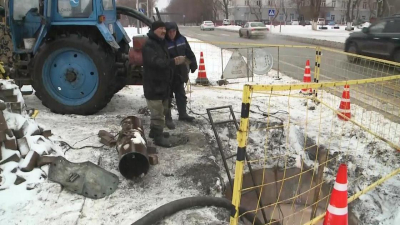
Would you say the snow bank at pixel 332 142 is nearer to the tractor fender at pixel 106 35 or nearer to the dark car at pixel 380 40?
the tractor fender at pixel 106 35

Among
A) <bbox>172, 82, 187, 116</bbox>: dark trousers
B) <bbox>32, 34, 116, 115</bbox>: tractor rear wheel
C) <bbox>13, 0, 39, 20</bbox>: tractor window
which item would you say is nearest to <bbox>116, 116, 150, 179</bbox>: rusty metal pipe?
<bbox>172, 82, 187, 116</bbox>: dark trousers

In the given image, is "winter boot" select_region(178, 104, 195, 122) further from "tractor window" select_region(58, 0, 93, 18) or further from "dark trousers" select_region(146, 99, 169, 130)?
"tractor window" select_region(58, 0, 93, 18)

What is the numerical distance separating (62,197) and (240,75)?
673 centimetres

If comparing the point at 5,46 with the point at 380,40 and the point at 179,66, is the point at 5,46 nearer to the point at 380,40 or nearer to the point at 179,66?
the point at 179,66

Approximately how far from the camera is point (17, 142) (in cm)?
396

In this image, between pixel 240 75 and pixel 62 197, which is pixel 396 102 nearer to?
pixel 240 75

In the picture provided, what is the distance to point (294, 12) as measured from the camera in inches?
2985

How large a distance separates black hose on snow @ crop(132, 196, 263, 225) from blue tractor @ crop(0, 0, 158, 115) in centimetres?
299

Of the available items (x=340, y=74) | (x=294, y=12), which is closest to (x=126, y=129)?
(x=340, y=74)

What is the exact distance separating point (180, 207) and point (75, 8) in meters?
3.81

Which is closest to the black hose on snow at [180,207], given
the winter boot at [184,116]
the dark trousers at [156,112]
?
the dark trousers at [156,112]

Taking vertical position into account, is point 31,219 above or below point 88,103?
below

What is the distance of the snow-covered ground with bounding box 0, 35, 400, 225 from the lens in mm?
3336

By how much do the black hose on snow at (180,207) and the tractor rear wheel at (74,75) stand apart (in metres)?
2.99
